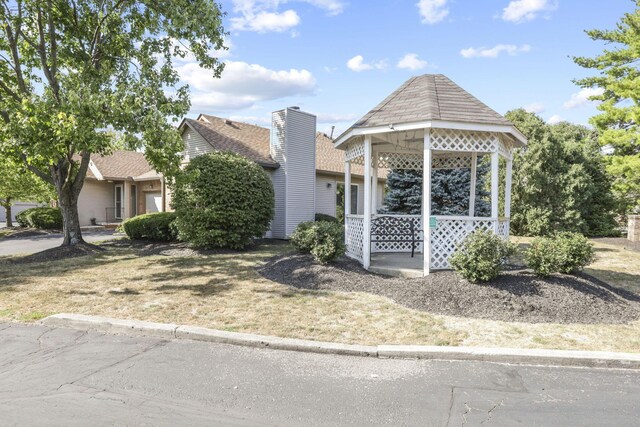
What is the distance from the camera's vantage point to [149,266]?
397 inches

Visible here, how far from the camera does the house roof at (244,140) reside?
16.1m

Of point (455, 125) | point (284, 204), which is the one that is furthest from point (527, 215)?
point (455, 125)

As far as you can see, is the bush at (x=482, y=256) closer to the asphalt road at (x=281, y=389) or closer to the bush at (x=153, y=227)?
the asphalt road at (x=281, y=389)

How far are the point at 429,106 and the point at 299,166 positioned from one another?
29.8ft

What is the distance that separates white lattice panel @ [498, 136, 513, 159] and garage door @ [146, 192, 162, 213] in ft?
58.4

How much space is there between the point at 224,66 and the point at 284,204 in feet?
18.5

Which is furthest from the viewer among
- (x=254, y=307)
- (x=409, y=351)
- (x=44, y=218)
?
(x=44, y=218)

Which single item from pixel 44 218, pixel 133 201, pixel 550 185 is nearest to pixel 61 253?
pixel 44 218

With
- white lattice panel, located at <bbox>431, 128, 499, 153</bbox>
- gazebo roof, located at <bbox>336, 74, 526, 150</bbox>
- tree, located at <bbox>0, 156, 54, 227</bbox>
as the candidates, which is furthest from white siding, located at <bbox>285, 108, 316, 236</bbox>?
tree, located at <bbox>0, 156, 54, 227</bbox>

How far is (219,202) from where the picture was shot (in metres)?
12.1

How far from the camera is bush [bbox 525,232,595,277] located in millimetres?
6591

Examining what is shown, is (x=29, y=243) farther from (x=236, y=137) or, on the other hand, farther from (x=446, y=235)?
(x=446, y=235)

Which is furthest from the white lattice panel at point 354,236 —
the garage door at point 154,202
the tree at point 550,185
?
the garage door at point 154,202

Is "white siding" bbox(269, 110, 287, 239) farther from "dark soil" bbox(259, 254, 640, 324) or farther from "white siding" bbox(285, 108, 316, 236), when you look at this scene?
"dark soil" bbox(259, 254, 640, 324)
